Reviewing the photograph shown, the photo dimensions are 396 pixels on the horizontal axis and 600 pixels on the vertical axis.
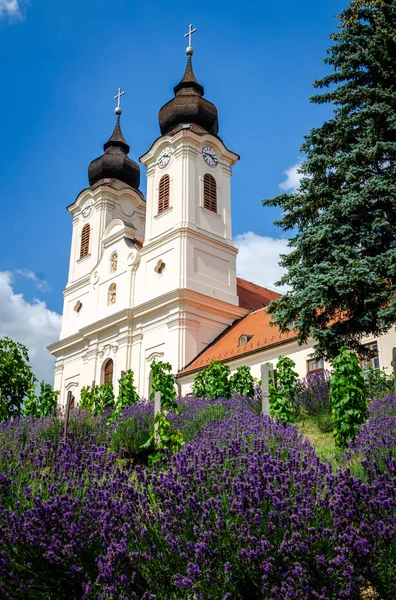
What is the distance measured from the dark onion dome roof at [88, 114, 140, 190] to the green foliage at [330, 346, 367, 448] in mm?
31063

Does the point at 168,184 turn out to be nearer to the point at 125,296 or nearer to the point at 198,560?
the point at 125,296

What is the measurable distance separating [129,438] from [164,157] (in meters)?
25.4

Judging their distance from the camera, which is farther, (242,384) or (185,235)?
(185,235)

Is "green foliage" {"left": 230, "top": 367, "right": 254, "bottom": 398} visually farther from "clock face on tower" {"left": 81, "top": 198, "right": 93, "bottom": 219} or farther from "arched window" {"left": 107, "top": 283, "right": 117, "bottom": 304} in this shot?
"clock face on tower" {"left": 81, "top": 198, "right": 93, "bottom": 219}

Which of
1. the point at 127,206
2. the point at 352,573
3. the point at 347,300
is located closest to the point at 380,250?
the point at 347,300

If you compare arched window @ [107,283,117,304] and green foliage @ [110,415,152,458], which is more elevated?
arched window @ [107,283,117,304]

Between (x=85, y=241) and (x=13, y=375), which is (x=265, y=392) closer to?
(x=13, y=375)

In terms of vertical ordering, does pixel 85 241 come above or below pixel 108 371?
above

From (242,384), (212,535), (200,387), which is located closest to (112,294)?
(200,387)

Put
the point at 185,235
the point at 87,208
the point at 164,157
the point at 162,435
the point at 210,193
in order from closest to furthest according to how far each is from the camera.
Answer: the point at 162,435 → the point at 185,235 → the point at 210,193 → the point at 164,157 → the point at 87,208

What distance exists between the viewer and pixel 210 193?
111 ft

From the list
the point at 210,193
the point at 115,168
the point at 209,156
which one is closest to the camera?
the point at 210,193

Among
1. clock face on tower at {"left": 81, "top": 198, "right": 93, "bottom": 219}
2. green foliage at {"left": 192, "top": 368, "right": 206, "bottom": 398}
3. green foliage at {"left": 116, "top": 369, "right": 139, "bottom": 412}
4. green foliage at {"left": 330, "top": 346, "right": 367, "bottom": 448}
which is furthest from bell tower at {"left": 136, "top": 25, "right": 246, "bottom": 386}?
green foliage at {"left": 330, "top": 346, "right": 367, "bottom": 448}

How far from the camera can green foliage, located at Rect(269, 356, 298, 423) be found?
12.4m
